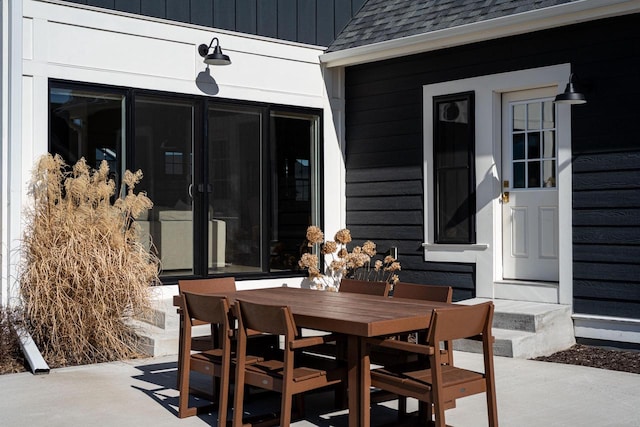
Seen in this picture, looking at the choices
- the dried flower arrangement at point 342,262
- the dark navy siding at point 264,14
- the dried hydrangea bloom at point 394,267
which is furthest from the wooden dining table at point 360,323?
the dark navy siding at point 264,14

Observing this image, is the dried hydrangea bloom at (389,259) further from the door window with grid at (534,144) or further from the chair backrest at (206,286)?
the chair backrest at (206,286)

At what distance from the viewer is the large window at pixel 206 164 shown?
299 inches

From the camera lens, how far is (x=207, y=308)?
4.54 m

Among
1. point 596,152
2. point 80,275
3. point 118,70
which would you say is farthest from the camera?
point 118,70

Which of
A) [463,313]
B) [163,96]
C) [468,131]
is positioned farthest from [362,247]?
[463,313]

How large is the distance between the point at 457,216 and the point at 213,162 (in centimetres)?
264

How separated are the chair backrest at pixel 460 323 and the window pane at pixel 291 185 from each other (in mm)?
4965

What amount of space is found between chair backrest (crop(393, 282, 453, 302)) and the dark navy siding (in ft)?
14.4

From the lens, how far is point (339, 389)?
4930 mm

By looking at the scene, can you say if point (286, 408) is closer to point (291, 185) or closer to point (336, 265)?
point (336, 265)

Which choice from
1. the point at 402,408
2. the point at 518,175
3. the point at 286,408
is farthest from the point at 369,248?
the point at 286,408

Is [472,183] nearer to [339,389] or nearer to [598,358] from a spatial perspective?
[598,358]

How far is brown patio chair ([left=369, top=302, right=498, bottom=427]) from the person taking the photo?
3705 millimetres

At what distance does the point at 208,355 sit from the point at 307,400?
81cm
